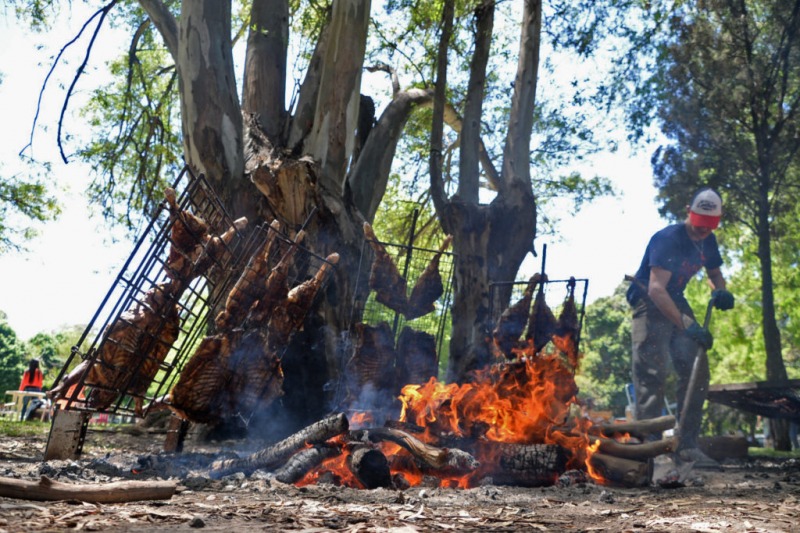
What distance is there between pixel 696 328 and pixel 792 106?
1398 cm

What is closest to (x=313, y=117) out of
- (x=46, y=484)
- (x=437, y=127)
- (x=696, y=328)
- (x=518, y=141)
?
(x=437, y=127)

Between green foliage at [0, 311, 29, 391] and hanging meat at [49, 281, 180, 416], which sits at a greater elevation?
hanging meat at [49, 281, 180, 416]

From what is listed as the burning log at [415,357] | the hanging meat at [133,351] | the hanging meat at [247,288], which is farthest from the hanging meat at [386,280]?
the hanging meat at [133,351]

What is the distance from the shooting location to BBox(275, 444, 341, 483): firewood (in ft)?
17.7

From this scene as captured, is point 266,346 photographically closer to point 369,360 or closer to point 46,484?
point 369,360

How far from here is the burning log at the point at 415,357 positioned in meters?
7.77

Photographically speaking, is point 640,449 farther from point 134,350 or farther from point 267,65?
point 267,65

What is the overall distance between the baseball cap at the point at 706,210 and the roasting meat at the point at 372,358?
3.77 meters

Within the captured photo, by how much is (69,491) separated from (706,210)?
22.8ft

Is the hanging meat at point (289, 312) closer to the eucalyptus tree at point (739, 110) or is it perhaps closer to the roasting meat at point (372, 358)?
the roasting meat at point (372, 358)

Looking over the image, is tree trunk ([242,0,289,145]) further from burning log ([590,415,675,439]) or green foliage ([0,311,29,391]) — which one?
green foliage ([0,311,29,391])

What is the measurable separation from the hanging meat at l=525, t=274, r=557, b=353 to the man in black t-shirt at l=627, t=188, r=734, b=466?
120cm

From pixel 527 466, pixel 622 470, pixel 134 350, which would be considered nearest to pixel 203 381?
pixel 134 350

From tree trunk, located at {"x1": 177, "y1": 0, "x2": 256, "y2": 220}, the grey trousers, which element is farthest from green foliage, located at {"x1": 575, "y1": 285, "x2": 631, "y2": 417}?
tree trunk, located at {"x1": 177, "y1": 0, "x2": 256, "y2": 220}
